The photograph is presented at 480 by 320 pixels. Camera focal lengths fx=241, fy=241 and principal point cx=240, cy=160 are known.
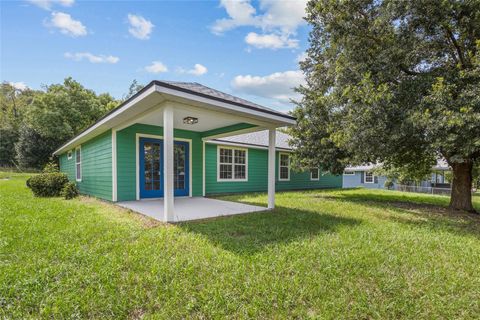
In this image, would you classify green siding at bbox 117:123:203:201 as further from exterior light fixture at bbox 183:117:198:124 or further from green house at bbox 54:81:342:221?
exterior light fixture at bbox 183:117:198:124

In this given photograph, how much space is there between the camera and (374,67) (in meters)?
6.37

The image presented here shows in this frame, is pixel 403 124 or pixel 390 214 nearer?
Result: pixel 403 124

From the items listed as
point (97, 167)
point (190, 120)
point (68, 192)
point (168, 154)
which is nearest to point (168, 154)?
point (168, 154)

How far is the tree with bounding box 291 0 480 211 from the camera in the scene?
5.18 meters

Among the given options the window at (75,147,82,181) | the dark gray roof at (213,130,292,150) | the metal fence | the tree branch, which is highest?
the tree branch

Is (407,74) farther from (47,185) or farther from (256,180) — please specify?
(47,185)

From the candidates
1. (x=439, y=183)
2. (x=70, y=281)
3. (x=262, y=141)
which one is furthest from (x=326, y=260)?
(x=439, y=183)

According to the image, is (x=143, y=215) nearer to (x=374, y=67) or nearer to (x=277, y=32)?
(x=374, y=67)

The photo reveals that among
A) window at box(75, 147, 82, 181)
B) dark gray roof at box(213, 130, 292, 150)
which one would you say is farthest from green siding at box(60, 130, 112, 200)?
dark gray roof at box(213, 130, 292, 150)

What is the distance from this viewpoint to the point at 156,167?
838 cm

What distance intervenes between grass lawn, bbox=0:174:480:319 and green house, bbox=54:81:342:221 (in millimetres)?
1553

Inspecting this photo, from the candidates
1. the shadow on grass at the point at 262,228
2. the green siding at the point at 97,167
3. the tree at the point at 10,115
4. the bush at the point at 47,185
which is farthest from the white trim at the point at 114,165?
the tree at the point at 10,115

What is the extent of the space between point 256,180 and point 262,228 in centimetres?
743

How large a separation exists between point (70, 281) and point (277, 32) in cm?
1103
